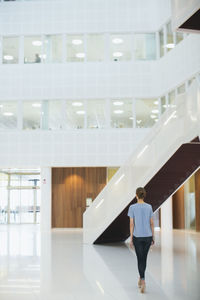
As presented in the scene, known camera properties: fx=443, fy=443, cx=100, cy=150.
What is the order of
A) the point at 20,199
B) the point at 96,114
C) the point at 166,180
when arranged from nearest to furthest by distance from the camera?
the point at 166,180 < the point at 96,114 < the point at 20,199

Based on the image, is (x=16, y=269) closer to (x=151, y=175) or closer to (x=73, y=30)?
(x=151, y=175)

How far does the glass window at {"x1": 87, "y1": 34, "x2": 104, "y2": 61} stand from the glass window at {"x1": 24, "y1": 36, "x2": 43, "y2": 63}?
2703 millimetres

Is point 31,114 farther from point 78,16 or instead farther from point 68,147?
point 78,16

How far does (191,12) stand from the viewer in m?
7.20

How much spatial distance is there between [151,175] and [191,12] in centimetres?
644

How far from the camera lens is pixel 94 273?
930cm

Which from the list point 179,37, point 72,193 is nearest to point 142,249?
point 179,37

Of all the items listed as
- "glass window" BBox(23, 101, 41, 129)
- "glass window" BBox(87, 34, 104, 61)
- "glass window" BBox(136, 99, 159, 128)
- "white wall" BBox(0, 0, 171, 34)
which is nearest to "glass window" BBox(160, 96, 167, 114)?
"glass window" BBox(136, 99, 159, 128)

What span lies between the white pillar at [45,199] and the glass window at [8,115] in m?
2.96

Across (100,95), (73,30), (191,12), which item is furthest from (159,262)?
(73,30)

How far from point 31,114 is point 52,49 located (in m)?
3.78

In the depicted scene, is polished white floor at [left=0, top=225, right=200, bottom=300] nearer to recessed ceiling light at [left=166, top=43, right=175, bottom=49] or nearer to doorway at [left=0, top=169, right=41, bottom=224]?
recessed ceiling light at [left=166, top=43, right=175, bottom=49]

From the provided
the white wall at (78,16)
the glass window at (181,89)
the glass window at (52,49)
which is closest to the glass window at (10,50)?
the white wall at (78,16)

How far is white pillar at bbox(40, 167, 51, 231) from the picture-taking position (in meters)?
23.3
